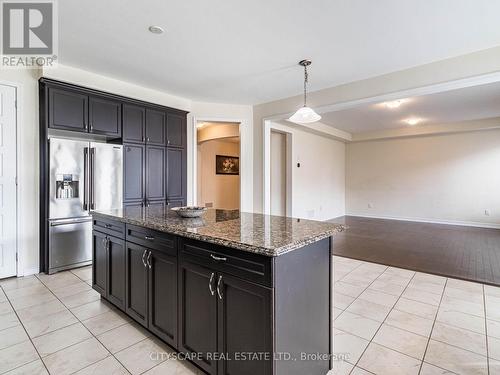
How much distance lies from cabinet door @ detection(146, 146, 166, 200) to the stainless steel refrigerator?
17.3 inches

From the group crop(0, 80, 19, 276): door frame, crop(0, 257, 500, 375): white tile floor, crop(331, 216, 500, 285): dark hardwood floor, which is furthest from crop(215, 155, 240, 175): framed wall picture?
crop(0, 257, 500, 375): white tile floor

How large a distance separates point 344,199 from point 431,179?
251cm

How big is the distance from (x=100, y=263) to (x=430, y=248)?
508 cm

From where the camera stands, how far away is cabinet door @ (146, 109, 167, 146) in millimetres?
4137

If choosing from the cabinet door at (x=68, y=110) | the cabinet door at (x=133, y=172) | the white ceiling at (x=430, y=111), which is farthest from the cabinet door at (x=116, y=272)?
the white ceiling at (x=430, y=111)

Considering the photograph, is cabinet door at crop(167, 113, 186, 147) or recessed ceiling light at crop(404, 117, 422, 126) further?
recessed ceiling light at crop(404, 117, 422, 126)

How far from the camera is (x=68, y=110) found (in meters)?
3.32

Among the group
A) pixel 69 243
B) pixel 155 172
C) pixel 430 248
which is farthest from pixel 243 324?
pixel 430 248

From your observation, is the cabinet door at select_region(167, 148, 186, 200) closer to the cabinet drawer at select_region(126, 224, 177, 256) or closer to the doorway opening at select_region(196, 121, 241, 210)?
the cabinet drawer at select_region(126, 224, 177, 256)

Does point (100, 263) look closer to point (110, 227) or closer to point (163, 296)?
point (110, 227)

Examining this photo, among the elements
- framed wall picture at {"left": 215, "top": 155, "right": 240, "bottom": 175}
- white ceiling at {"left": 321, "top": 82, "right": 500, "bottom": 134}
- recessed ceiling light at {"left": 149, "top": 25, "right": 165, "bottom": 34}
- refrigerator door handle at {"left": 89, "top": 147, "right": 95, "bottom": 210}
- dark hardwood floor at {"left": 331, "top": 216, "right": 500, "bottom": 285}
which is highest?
white ceiling at {"left": 321, "top": 82, "right": 500, "bottom": 134}

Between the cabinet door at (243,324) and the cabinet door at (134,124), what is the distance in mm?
3179

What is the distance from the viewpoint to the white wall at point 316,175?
640 centimetres

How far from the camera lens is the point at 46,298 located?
266cm
